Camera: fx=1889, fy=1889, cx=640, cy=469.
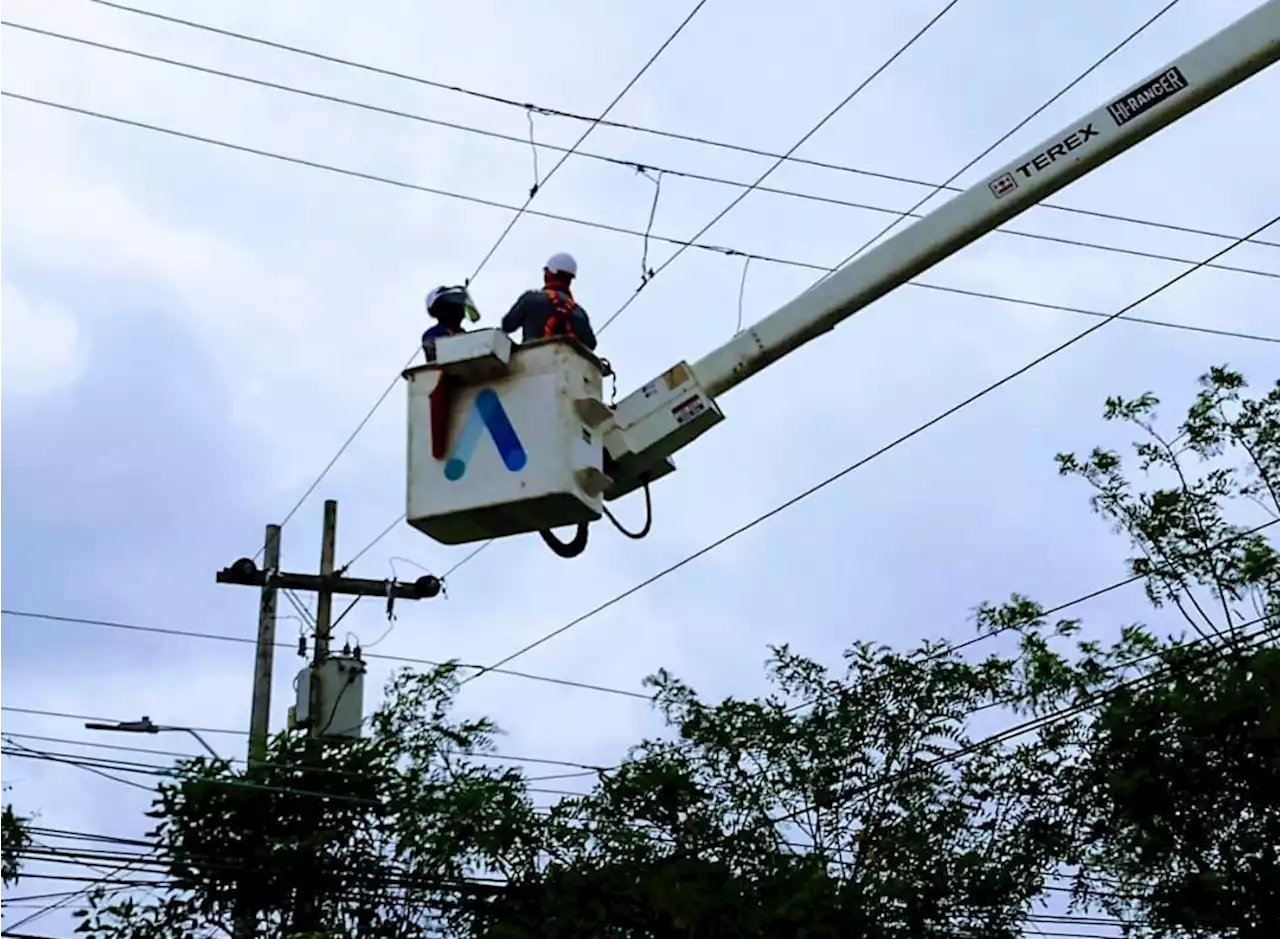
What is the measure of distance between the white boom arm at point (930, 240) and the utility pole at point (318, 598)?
372 inches

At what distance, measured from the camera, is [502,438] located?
7.27 metres

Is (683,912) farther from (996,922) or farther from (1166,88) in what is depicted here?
(1166,88)

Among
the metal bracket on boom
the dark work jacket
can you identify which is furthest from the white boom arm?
the dark work jacket

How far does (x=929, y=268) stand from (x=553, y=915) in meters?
8.47

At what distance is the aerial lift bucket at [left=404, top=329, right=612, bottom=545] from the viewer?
7.16 metres

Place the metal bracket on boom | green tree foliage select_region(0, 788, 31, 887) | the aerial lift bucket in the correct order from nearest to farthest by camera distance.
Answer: the aerial lift bucket → the metal bracket on boom → green tree foliage select_region(0, 788, 31, 887)

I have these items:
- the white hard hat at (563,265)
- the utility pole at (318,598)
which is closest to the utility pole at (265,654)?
the utility pole at (318,598)

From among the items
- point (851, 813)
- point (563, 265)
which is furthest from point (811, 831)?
point (563, 265)

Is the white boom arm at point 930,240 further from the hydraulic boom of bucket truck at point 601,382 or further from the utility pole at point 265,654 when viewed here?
the utility pole at point 265,654

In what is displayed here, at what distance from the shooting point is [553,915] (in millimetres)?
14602

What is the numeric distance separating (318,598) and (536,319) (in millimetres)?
10593

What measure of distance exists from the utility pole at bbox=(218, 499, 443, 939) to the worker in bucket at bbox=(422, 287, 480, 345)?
9.01 metres

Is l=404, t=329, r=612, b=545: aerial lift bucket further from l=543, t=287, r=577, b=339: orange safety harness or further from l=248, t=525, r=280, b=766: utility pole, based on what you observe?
l=248, t=525, r=280, b=766: utility pole

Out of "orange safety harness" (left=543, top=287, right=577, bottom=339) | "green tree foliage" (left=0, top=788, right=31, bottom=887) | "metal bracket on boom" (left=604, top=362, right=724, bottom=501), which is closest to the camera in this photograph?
"metal bracket on boom" (left=604, top=362, right=724, bottom=501)
